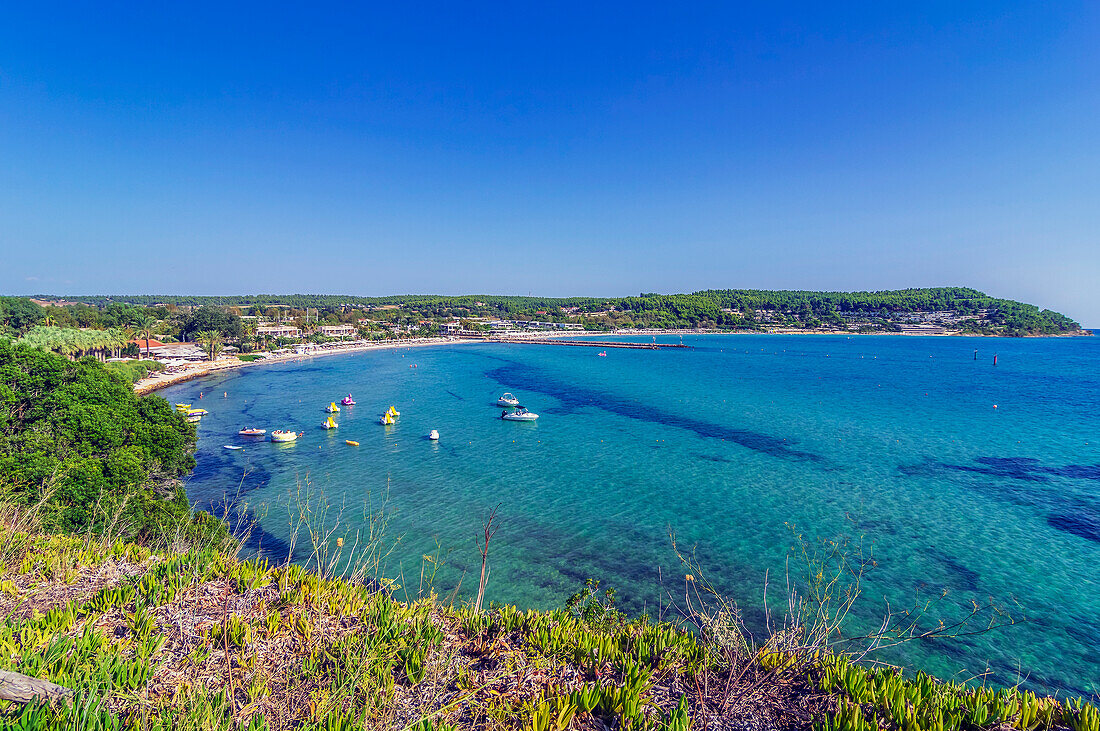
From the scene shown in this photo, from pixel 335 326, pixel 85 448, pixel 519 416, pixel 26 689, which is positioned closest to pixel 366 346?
pixel 335 326

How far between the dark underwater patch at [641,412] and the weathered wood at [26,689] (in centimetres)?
3259

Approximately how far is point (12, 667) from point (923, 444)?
139ft

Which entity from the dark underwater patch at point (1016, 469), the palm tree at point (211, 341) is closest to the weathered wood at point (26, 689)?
the dark underwater patch at point (1016, 469)

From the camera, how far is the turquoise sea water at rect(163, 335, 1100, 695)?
1581cm

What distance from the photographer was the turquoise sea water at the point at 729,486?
15.8 m

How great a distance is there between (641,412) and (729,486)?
1934cm

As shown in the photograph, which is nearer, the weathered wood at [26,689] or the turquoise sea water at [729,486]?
the weathered wood at [26,689]

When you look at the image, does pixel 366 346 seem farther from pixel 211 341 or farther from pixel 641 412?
pixel 641 412

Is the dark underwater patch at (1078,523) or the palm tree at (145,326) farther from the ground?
the palm tree at (145,326)

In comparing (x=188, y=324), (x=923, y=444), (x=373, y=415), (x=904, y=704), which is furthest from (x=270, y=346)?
(x=904, y=704)

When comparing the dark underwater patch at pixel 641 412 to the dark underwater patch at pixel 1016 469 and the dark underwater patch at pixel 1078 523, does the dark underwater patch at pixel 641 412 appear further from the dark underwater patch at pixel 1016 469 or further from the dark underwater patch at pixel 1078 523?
the dark underwater patch at pixel 1078 523

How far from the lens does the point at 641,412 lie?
44.9 meters

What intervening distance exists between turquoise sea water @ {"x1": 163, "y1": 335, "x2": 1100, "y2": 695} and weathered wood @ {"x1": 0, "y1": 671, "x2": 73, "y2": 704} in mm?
11663

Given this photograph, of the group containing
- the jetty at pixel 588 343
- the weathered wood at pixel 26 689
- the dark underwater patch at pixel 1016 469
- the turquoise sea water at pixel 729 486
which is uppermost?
the weathered wood at pixel 26 689
